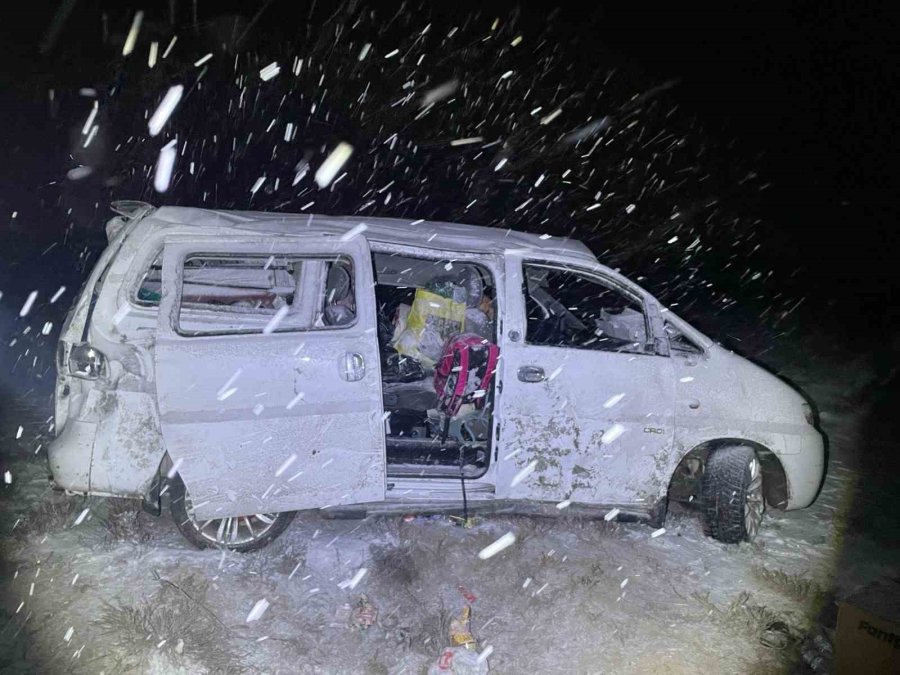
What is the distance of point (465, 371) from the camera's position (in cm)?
395

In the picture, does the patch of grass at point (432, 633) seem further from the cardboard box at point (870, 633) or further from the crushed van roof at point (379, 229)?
the crushed van roof at point (379, 229)

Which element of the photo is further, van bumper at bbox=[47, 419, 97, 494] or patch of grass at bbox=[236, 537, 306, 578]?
patch of grass at bbox=[236, 537, 306, 578]

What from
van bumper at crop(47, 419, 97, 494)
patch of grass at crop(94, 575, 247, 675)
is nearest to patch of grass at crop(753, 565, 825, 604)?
patch of grass at crop(94, 575, 247, 675)

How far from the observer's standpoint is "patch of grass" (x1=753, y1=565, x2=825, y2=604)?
3.77 m

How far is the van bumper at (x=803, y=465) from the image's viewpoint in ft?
13.3

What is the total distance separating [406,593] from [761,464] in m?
2.58

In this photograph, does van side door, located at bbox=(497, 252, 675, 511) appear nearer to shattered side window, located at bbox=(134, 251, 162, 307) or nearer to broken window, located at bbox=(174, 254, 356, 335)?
broken window, located at bbox=(174, 254, 356, 335)

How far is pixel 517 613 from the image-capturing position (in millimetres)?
3482

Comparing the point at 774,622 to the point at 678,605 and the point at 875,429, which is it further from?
the point at 875,429

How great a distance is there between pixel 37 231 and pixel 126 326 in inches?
297

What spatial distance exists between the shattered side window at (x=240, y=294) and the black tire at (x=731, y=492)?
290cm

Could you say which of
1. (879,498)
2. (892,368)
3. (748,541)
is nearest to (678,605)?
(748,541)

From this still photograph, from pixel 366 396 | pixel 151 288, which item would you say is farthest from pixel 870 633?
pixel 151 288

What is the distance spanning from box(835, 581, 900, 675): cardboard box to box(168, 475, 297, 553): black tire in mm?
2963
